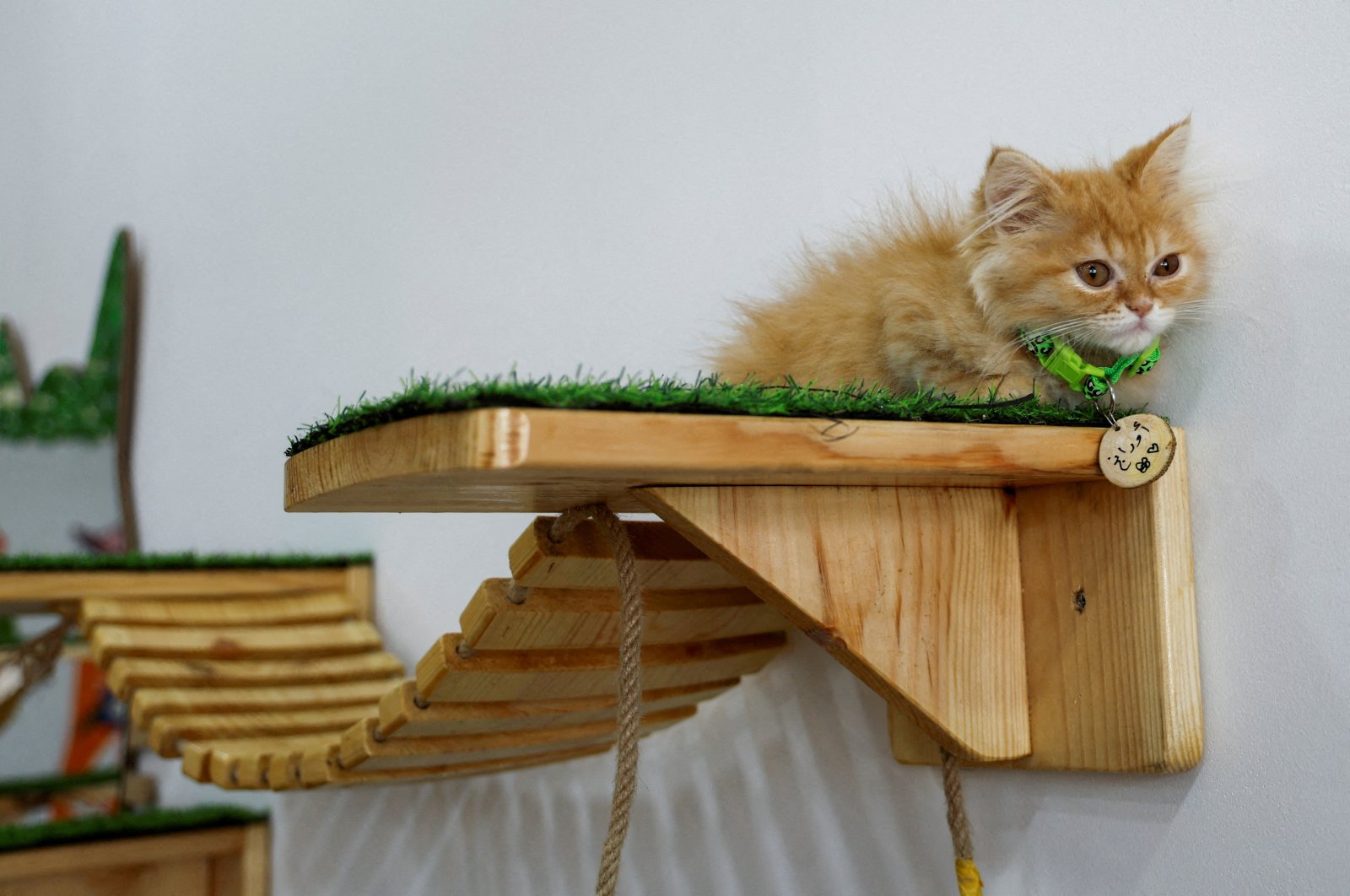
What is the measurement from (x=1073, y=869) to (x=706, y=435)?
0.60 m

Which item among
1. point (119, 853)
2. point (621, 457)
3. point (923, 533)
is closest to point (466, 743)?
point (923, 533)

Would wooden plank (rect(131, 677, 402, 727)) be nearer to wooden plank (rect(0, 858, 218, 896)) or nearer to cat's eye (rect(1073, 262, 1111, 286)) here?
wooden plank (rect(0, 858, 218, 896))

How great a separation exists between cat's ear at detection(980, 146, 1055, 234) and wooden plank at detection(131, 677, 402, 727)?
1.08 meters

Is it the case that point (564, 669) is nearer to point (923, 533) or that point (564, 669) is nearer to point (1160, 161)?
point (923, 533)

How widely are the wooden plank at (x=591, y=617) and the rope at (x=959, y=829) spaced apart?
239 mm

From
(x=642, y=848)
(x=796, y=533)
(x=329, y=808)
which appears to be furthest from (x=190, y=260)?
(x=796, y=533)

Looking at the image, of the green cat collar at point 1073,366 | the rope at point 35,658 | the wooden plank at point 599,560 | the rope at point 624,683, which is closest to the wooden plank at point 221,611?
the rope at point 35,658

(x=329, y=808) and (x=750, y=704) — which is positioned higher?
(x=750, y=704)

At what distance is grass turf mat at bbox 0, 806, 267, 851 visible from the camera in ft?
5.71

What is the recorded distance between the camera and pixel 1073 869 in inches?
37.0

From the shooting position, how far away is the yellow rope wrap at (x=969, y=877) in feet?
2.90

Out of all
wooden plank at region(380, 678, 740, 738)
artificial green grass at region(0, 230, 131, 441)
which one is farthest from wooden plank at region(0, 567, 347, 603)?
artificial green grass at region(0, 230, 131, 441)

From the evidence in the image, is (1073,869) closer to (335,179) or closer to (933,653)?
(933,653)

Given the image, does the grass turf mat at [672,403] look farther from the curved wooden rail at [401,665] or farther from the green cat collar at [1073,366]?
the curved wooden rail at [401,665]
